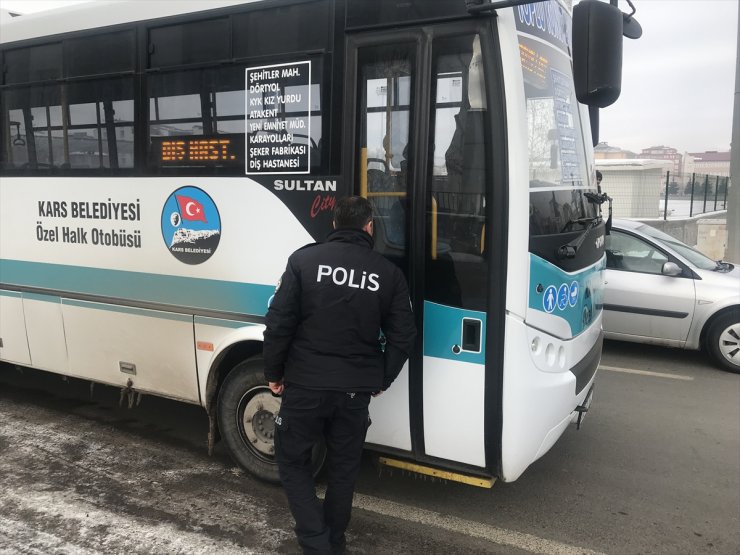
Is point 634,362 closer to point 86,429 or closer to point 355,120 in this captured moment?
point 355,120

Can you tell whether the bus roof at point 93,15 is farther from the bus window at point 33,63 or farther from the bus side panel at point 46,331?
the bus side panel at point 46,331

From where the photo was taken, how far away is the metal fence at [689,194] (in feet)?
54.1

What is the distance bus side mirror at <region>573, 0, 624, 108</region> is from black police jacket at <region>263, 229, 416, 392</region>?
4.16 feet

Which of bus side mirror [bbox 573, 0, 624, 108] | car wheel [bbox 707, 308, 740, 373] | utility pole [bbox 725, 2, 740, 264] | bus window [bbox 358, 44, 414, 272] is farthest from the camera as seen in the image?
utility pole [bbox 725, 2, 740, 264]

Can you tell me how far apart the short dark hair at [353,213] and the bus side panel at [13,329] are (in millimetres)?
3262

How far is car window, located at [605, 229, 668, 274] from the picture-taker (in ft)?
24.5

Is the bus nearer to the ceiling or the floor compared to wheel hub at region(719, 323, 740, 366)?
nearer to the ceiling

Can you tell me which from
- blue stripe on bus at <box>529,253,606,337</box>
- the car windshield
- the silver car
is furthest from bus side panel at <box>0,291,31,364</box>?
the car windshield

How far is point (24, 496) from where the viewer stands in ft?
12.9

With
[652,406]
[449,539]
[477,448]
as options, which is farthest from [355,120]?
[652,406]

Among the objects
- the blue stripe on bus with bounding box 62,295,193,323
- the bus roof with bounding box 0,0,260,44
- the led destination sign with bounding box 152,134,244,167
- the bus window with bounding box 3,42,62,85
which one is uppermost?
the bus roof with bounding box 0,0,260,44

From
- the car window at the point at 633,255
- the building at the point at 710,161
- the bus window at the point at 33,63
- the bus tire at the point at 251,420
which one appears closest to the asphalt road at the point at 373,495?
the bus tire at the point at 251,420

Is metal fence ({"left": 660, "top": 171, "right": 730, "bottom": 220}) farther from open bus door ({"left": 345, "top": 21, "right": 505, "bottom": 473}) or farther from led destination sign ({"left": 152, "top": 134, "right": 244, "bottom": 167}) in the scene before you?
led destination sign ({"left": 152, "top": 134, "right": 244, "bottom": 167})

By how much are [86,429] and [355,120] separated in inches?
132
